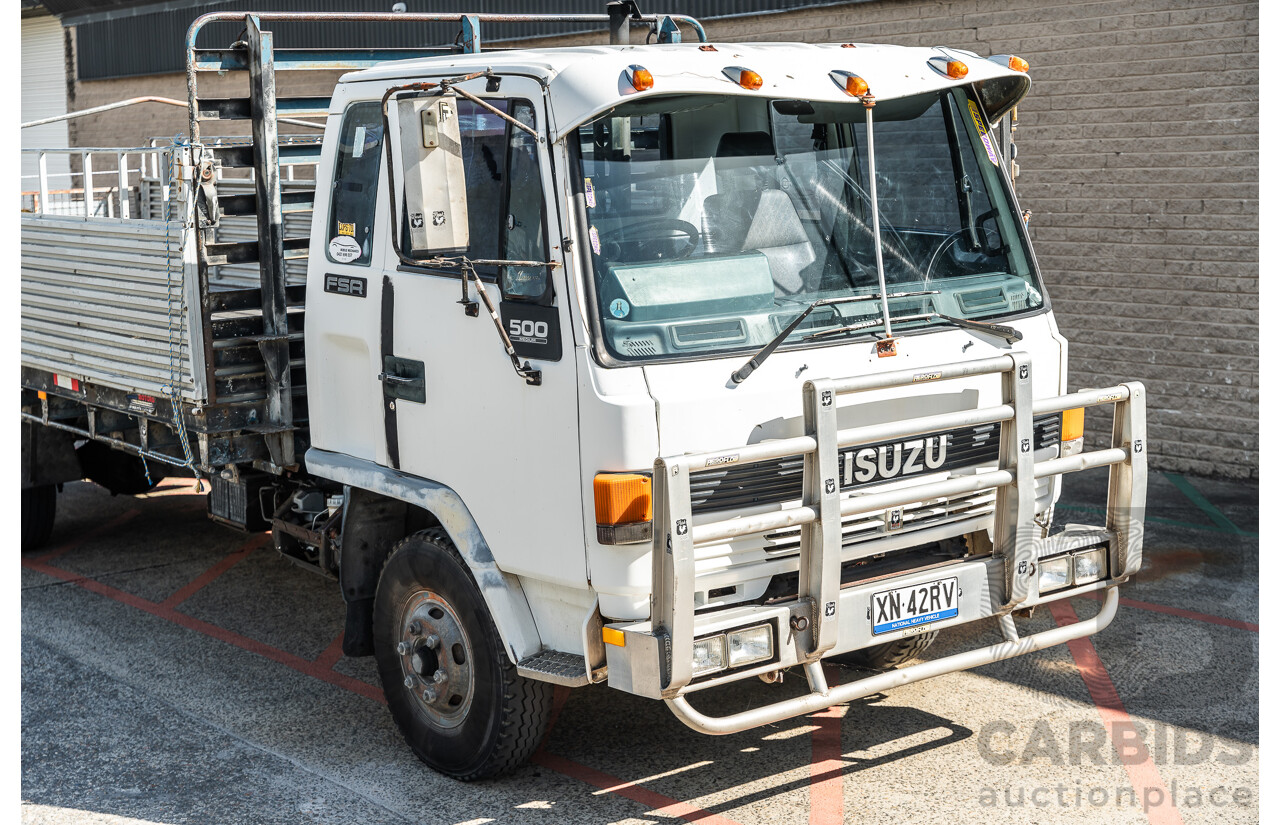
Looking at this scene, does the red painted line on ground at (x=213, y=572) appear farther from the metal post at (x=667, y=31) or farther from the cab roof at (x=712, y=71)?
the metal post at (x=667, y=31)

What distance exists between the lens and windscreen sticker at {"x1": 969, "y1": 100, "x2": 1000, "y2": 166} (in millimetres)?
5242

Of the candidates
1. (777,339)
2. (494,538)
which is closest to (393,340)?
(494,538)

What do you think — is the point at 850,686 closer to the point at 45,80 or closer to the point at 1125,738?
the point at 1125,738

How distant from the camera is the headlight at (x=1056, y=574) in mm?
4879

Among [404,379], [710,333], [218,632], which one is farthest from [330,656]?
[710,333]

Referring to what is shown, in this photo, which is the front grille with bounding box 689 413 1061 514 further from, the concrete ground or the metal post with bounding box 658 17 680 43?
the metal post with bounding box 658 17 680 43

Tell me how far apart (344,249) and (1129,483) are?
3141mm

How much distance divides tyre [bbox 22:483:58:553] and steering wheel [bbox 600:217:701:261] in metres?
5.45

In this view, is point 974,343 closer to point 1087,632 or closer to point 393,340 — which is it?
point 1087,632

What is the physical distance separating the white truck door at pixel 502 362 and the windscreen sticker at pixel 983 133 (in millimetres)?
1812

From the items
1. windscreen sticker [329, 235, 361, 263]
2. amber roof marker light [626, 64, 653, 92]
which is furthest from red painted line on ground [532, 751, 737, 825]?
amber roof marker light [626, 64, 653, 92]

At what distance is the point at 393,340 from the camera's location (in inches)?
202

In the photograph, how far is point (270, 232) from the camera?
5.74m
